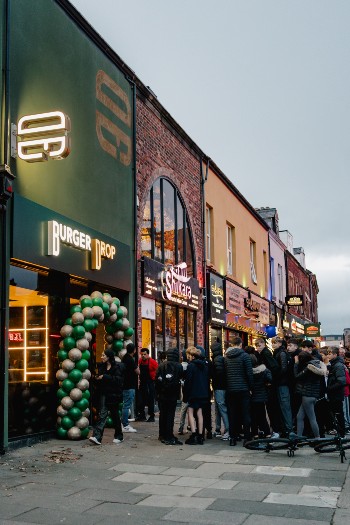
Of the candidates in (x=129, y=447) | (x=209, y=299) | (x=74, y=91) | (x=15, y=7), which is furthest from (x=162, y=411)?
(x=209, y=299)

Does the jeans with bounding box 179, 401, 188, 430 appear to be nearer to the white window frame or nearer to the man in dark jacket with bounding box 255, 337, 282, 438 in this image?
the man in dark jacket with bounding box 255, 337, 282, 438

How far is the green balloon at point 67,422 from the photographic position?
1172 centimetres

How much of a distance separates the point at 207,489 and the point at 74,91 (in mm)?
8582

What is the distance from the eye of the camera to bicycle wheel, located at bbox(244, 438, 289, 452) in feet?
34.6

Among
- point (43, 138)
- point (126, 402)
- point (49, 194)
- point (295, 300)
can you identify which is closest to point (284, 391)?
point (126, 402)

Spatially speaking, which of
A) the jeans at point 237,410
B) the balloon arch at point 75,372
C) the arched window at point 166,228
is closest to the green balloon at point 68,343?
the balloon arch at point 75,372

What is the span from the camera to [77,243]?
12656mm

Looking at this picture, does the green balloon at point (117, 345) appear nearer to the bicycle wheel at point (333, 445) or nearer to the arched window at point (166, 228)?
the arched window at point (166, 228)

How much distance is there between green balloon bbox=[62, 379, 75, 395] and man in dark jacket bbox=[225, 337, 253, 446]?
2.87 metres

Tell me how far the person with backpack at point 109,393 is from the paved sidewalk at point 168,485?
27cm

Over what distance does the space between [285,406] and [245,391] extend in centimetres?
92

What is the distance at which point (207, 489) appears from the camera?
26.4 ft

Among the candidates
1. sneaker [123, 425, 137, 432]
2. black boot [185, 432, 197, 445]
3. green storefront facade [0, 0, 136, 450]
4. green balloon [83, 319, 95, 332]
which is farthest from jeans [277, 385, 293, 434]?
green storefront facade [0, 0, 136, 450]

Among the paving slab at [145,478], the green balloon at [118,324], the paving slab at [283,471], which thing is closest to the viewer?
the paving slab at [145,478]
